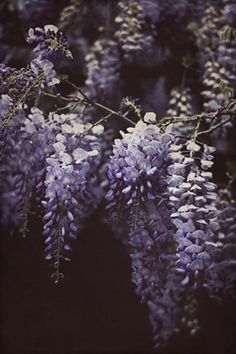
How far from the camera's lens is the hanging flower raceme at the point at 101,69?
2.27 m

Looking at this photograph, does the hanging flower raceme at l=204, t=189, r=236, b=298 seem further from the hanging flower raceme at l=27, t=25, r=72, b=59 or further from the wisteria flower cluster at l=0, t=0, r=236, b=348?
the hanging flower raceme at l=27, t=25, r=72, b=59

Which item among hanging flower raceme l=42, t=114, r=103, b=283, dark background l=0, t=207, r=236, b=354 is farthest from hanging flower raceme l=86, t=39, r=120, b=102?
hanging flower raceme l=42, t=114, r=103, b=283

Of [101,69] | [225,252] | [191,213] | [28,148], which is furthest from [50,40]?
[225,252]

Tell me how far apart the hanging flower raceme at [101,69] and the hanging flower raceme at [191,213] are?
2.97 feet

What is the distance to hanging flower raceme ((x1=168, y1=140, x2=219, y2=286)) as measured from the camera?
1373 mm

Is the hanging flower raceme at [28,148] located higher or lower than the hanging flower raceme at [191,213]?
higher

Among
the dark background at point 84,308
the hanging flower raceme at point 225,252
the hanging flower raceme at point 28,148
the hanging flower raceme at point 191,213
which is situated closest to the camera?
the hanging flower raceme at point 191,213

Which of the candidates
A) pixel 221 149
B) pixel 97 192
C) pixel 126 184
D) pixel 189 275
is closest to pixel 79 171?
pixel 126 184

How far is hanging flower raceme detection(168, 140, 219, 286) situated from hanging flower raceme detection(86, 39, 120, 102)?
91cm

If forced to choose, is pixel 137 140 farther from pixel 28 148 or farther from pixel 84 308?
pixel 84 308

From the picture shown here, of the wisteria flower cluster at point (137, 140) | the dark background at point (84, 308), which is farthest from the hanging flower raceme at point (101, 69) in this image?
the dark background at point (84, 308)

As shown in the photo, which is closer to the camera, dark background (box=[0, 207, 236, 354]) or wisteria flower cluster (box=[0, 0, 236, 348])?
wisteria flower cluster (box=[0, 0, 236, 348])

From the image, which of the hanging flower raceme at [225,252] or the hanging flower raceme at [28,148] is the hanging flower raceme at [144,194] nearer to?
the hanging flower raceme at [28,148]

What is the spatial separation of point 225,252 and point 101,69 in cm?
96
